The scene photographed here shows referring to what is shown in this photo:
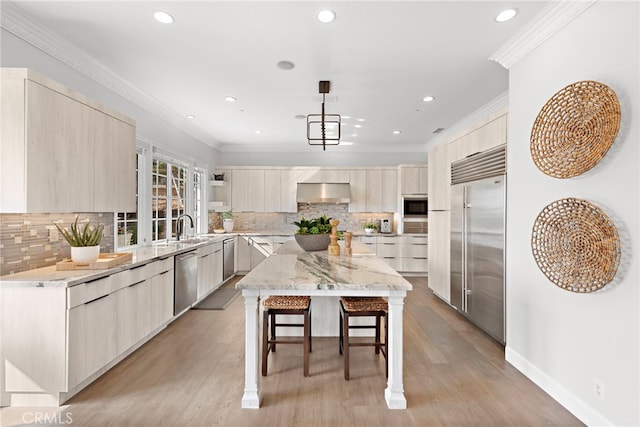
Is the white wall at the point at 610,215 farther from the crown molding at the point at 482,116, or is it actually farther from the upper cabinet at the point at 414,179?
the upper cabinet at the point at 414,179

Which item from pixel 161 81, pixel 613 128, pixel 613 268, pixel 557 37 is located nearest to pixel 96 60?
pixel 161 81

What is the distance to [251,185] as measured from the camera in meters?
6.97

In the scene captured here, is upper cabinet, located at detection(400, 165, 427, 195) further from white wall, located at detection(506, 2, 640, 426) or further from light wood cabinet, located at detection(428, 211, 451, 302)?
white wall, located at detection(506, 2, 640, 426)

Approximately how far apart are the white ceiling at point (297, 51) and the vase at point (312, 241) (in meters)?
1.71

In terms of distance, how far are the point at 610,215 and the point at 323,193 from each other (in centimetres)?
523

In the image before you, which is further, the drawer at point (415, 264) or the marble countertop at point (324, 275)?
the drawer at point (415, 264)

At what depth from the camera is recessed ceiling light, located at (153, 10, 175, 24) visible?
239cm

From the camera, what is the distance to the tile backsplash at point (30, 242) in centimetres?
236

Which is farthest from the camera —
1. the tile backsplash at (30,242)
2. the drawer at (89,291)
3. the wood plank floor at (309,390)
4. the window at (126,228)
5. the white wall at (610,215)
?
the window at (126,228)

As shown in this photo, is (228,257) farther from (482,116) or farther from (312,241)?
(482,116)

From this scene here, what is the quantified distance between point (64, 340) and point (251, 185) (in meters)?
4.98

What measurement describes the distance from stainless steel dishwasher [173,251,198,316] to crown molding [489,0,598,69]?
4003mm

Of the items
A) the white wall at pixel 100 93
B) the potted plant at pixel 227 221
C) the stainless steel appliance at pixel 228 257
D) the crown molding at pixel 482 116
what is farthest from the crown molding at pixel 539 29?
the potted plant at pixel 227 221

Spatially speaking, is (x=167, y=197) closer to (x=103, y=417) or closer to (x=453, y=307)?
(x=103, y=417)
